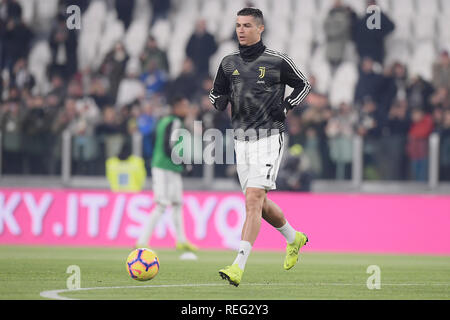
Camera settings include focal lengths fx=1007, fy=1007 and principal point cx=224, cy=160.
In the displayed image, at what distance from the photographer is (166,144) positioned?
53.4ft

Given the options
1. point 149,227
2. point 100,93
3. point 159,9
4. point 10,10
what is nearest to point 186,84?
point 100,93

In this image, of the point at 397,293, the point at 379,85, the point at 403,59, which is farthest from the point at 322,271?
the point at 403,59

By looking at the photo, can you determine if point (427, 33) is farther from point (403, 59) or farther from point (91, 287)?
point (91, 287)

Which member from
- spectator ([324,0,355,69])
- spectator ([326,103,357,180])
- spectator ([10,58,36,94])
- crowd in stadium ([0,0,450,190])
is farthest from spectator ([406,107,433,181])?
spectator ([10,58,36,94])

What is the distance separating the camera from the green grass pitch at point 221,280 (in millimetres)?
8820

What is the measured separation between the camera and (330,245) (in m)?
18.1

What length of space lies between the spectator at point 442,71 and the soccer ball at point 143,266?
11.9 meters

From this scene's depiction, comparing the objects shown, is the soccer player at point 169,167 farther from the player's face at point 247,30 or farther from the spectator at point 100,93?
the player's face at point 247,30

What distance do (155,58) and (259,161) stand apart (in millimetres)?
12648

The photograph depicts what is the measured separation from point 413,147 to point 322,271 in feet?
23.6

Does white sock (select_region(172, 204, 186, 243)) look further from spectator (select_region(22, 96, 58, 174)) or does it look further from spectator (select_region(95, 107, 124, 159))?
spectator (select_region(22, 96, 58, 174))

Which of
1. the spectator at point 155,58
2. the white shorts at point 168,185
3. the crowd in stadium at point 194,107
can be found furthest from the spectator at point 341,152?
the spectator at point 155,58

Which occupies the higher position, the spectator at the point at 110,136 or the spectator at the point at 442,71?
the spectator at the point at 442,71

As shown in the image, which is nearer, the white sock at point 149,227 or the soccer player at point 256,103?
the soccer player at point 256,103
